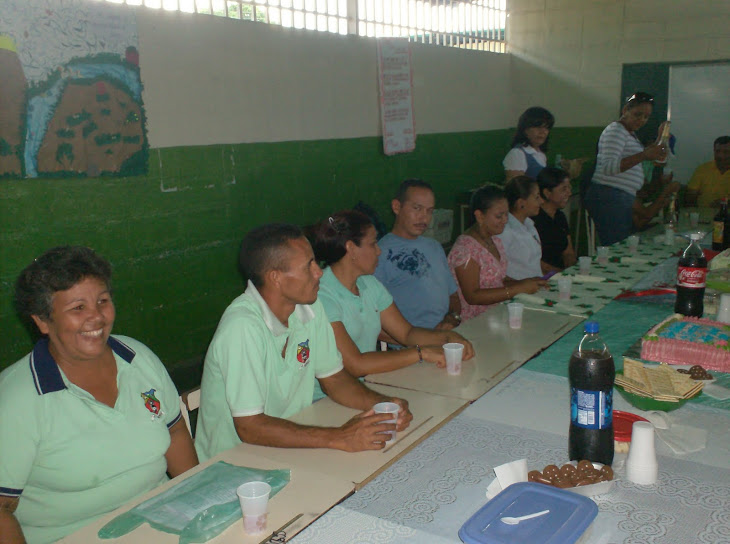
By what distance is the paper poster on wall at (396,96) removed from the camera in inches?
223

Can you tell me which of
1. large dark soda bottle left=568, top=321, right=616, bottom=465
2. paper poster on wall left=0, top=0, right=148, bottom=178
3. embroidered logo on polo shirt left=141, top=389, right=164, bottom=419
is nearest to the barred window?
paper poster on wall left=0, top=0, right=148, bottom=178

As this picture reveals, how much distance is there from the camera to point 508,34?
25.6 ft

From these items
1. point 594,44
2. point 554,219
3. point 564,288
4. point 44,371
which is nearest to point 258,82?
point 554,219

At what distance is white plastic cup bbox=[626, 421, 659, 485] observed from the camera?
4.57 feet

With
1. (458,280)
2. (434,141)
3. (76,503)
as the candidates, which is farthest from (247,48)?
(76,503)

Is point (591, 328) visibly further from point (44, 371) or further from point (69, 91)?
point (69, 91)

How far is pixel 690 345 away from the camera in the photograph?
2.14 meters

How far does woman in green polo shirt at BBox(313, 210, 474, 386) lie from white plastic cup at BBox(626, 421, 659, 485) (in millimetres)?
879

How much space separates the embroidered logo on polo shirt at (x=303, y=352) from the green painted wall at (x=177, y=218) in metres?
1.82

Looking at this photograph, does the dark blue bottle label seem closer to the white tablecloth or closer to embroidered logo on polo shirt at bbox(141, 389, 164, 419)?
the white tablecloth

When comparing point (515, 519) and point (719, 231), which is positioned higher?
point (719, 231)

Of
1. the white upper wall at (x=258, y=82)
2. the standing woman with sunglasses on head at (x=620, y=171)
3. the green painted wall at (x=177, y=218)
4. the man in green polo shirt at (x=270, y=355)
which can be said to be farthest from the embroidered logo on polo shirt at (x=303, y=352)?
the standing woman with sunglasses on head at (x=620, y=171)

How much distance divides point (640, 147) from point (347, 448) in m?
4.31

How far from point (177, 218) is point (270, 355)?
2.22 metres
